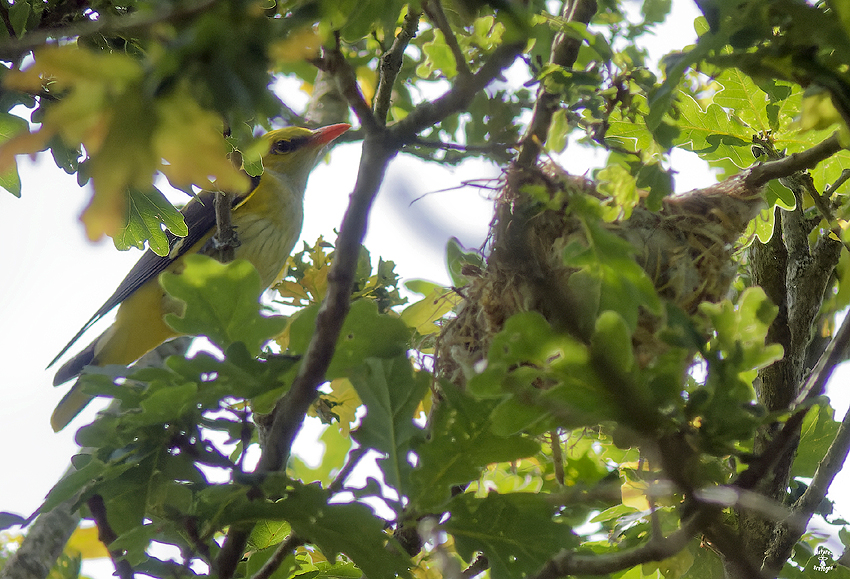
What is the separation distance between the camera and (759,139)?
6.68ft

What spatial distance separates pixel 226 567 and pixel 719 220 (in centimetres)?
183

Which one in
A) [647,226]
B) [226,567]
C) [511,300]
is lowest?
[226,567]

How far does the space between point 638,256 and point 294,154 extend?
2.90 meters

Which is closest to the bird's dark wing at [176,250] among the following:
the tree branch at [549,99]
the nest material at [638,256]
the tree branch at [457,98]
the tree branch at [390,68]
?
the nest material at [638,256]

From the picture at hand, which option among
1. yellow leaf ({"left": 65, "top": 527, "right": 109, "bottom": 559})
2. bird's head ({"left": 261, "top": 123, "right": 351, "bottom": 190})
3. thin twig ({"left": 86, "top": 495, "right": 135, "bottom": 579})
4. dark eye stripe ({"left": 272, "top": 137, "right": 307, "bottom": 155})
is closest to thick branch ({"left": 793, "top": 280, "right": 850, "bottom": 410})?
thin twig ({"left": 86, "top": 495, "right": 135, "bottom": 579})

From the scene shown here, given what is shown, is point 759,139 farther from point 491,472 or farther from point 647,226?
point 491,472

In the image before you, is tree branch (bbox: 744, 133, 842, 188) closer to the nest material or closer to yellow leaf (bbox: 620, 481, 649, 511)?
the nest material

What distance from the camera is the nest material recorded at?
2.04 meters

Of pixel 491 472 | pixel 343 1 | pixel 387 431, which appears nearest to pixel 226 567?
pixel 387 431

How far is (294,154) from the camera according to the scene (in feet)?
15.0

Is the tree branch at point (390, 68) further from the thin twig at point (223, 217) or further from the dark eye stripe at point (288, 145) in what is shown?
the dark eye stripe at point (288, 145)

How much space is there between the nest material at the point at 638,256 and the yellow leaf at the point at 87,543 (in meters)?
1.39

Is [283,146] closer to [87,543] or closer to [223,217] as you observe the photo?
[223,217]

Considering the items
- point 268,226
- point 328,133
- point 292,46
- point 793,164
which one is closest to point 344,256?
point 292,46
